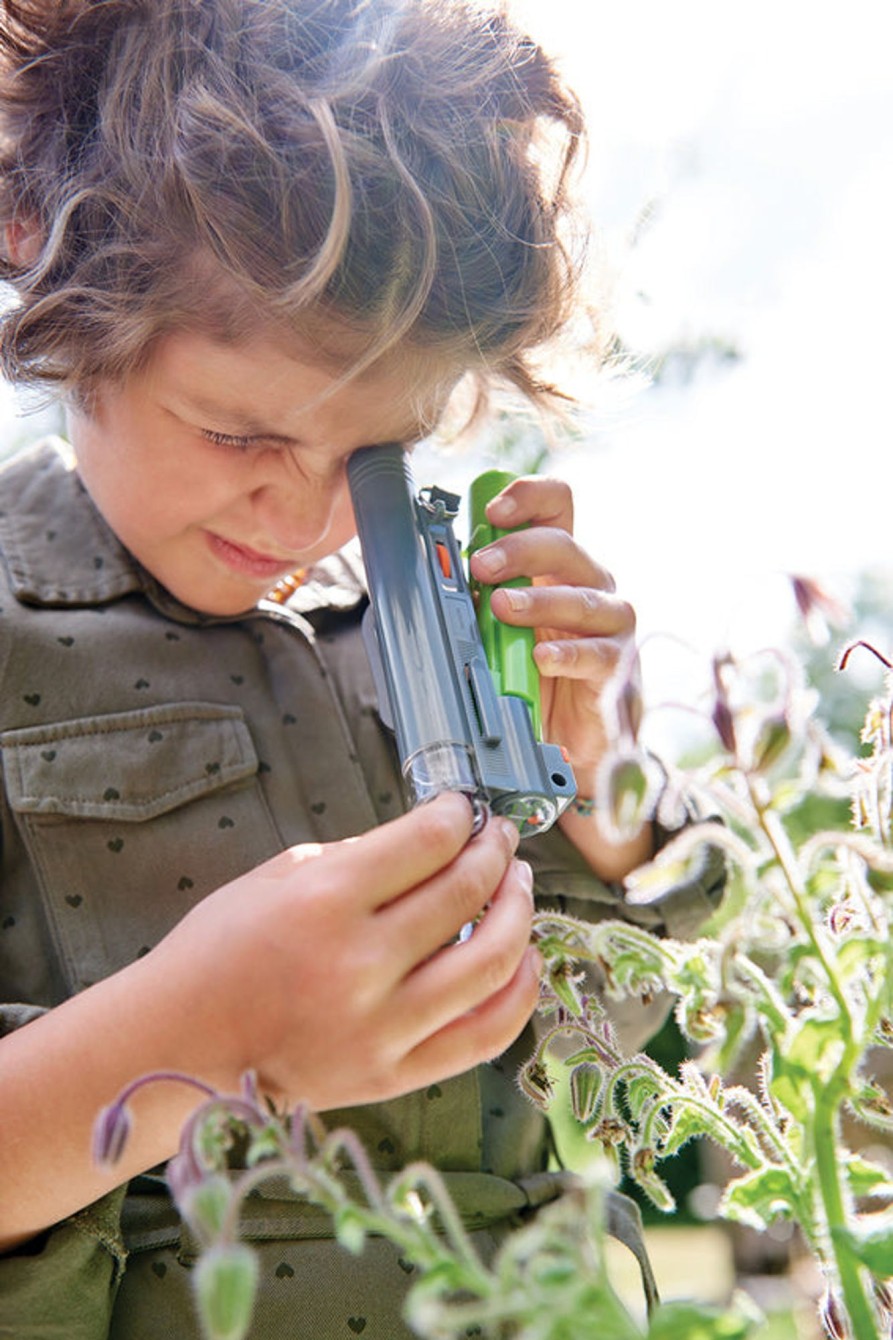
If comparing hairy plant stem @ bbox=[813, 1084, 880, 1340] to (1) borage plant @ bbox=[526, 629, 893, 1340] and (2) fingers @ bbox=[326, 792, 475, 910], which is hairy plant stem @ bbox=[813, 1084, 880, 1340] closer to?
(1) borage plant @ bbox=[526, 629, 893, 1340]

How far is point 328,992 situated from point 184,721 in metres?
0.45

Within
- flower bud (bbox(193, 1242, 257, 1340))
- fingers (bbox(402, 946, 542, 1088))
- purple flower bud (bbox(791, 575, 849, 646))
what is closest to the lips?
fingers (bbox(402, 946, 542, 1088))

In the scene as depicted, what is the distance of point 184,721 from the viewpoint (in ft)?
2.93

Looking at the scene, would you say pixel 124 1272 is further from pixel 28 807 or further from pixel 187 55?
pixel 187 55

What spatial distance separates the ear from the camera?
0.91 m

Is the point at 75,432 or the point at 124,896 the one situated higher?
the point at 75,432

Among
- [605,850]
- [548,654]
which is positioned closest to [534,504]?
[548,654]

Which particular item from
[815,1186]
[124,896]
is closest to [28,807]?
[124,896]

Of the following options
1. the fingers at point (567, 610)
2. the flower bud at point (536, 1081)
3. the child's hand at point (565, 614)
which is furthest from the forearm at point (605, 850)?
the flower bud at point (536, 1081)

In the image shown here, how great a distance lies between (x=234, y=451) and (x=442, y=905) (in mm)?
403

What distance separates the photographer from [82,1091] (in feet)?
1.84

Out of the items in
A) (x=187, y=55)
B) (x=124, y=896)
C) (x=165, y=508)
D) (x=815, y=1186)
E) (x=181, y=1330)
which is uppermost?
(x=187, y=55)

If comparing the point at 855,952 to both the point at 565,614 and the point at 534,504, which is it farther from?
the point at 534,504

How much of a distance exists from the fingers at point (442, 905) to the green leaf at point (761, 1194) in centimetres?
16
